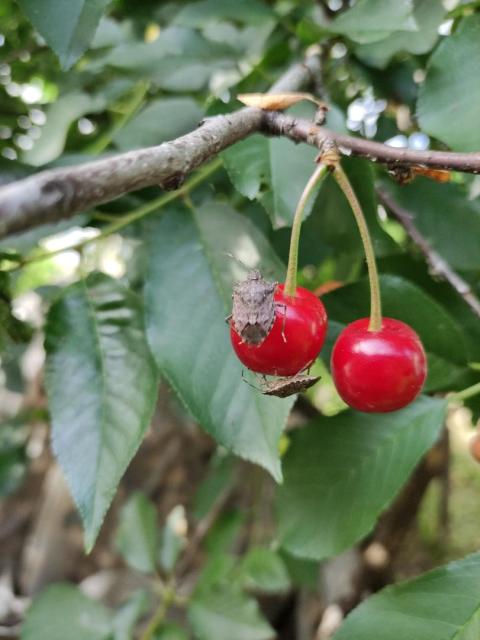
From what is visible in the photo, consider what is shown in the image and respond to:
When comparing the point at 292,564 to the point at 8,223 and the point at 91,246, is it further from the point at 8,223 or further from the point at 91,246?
the point at 8,223

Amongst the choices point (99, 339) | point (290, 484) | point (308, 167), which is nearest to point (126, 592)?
point (290, 484)

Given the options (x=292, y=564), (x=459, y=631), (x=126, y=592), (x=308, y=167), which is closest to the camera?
(x=459, y=631)

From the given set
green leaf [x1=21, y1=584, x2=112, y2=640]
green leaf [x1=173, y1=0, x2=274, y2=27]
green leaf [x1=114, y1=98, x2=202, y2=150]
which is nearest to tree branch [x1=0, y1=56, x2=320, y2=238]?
green leaf [x1=114, y1=98, x2=202, y2=150]

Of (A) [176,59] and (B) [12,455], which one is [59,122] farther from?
(B) [12,455]

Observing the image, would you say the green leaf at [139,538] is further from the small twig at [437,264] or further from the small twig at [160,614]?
the small twig at [437,264]

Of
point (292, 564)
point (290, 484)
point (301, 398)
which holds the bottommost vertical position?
point (292, 564)
